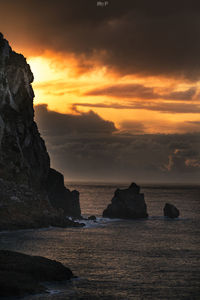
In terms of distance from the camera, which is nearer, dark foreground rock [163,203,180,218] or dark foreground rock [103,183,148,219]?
dark foreground rock [103,183,148,219]

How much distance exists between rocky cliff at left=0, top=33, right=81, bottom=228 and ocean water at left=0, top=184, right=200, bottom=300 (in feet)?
42.1

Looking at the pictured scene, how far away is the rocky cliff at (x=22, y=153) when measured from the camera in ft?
420

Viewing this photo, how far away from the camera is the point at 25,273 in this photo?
55.2 m

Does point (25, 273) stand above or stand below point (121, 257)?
above

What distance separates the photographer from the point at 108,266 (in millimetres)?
73188

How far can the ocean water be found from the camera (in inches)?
2233

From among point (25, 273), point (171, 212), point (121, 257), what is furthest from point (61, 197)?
point (25, 273)

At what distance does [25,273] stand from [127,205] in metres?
114

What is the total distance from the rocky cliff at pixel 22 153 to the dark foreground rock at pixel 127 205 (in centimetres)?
1481

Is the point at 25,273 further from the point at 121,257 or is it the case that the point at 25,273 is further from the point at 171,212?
the point at 171,212

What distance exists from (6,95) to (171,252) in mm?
75512

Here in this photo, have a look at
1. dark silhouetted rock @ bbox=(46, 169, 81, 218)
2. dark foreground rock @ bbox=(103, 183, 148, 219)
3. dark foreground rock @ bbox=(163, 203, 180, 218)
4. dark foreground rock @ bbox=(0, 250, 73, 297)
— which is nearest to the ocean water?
dark foreground rock @ bbox=(0, 250, 73, 297)

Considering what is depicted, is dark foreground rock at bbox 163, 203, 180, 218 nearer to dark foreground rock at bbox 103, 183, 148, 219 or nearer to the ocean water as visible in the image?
dark foreground rock at bbox 103, 183, 148, 219

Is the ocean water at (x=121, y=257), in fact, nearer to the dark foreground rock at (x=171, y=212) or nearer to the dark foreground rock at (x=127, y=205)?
the dark foreground rock at (x=127, y=205)
